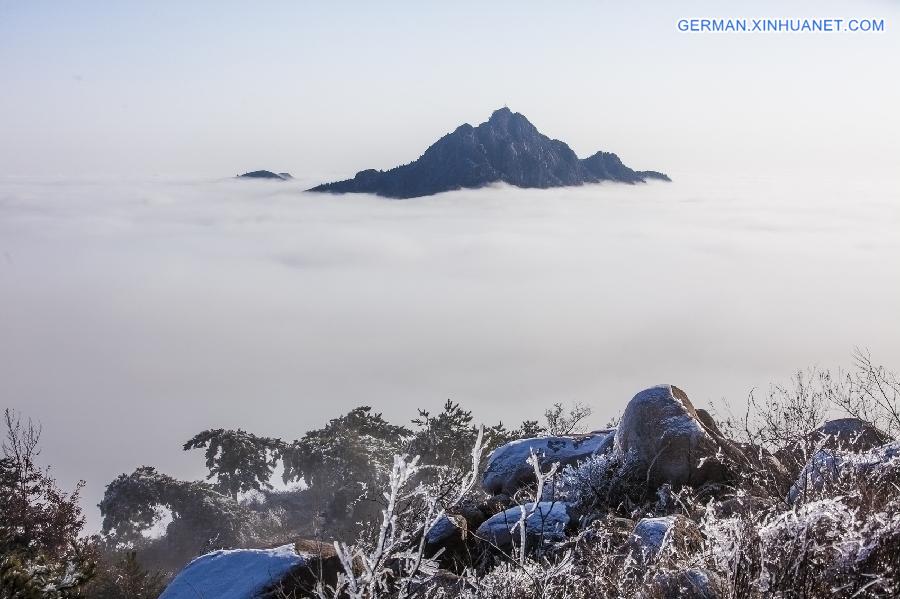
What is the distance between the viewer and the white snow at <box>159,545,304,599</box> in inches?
365

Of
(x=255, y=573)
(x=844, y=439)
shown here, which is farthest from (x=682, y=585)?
(x=844, y=439)

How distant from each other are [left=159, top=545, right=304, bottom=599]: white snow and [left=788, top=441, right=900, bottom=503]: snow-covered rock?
547cm

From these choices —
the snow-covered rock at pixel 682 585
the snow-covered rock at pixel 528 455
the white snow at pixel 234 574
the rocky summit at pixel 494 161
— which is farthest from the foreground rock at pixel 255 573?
the rocky summit at pixel 494 161

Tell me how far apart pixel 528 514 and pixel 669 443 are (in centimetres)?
670

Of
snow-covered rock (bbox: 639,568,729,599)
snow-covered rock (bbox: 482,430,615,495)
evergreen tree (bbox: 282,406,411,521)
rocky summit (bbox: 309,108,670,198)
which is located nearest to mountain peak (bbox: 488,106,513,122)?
rocky summit (bbox: 309,108,670,198)

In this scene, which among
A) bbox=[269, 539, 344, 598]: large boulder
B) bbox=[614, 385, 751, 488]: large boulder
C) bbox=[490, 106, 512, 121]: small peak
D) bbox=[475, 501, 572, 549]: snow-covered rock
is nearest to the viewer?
bbox=[269, 539, 344, 598]: large boulder

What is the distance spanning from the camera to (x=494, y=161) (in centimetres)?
17212

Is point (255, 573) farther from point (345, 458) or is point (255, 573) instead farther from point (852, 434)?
point (345, 458)

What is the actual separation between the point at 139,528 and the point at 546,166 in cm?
15277

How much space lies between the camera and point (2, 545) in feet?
63.1

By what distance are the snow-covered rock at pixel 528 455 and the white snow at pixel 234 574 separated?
262 inches

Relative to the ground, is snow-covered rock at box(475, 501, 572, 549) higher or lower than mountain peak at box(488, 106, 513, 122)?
lower

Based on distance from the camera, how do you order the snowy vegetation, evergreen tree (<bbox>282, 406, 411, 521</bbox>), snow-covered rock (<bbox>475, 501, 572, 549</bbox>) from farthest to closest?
evergreen tree (<bbox>282, 406, 411, 521</bbox>), snow-covered rock (<bbox>475, 501, 572, 549</bbox>), the snowy vegetation

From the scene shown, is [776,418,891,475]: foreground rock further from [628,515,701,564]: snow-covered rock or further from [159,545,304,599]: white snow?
[159,545,304,599]: white snow
